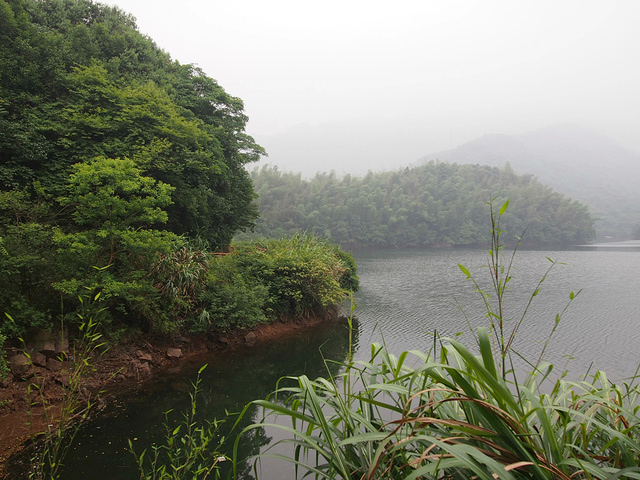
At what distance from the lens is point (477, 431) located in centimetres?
111

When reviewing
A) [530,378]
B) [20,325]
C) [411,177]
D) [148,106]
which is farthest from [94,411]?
[411,177]

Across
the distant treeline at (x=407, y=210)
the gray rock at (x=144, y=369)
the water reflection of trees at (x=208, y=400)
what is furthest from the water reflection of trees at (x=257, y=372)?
the distant treeline at (x=407, y=210)

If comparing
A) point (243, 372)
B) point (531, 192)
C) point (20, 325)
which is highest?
point (531, 192)

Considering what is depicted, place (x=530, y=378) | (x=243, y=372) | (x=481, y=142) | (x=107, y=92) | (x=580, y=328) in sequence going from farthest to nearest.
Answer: (x=481, y=142), (x=580, y=328), (x=107, y=92), (x=243, y=372), (x=530, y=378)

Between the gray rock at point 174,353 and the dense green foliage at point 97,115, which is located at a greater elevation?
the dense green foliage at point 97,115

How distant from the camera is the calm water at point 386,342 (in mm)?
4863

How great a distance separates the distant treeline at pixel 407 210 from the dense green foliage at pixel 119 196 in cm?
2609

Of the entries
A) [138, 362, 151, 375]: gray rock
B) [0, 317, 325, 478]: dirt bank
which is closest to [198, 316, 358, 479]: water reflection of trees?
[0, 317, 325, 478]: dirt bank

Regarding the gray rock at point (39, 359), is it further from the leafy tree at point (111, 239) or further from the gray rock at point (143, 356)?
the gray rock at point (143, 356)

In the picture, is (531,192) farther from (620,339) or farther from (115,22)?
(115,22)

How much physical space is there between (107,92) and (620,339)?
574 inches

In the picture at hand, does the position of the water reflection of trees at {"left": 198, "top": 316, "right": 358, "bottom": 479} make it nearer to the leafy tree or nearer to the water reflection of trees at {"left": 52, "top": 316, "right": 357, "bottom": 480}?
the water reflection of trees at {"left": 52, "top": 316, "right": 357, "bottom": 480}

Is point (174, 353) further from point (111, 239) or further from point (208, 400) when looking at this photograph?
point (111, 239)

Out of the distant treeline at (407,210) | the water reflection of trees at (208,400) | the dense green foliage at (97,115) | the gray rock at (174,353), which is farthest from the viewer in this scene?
the distant treeline at (407,210)
